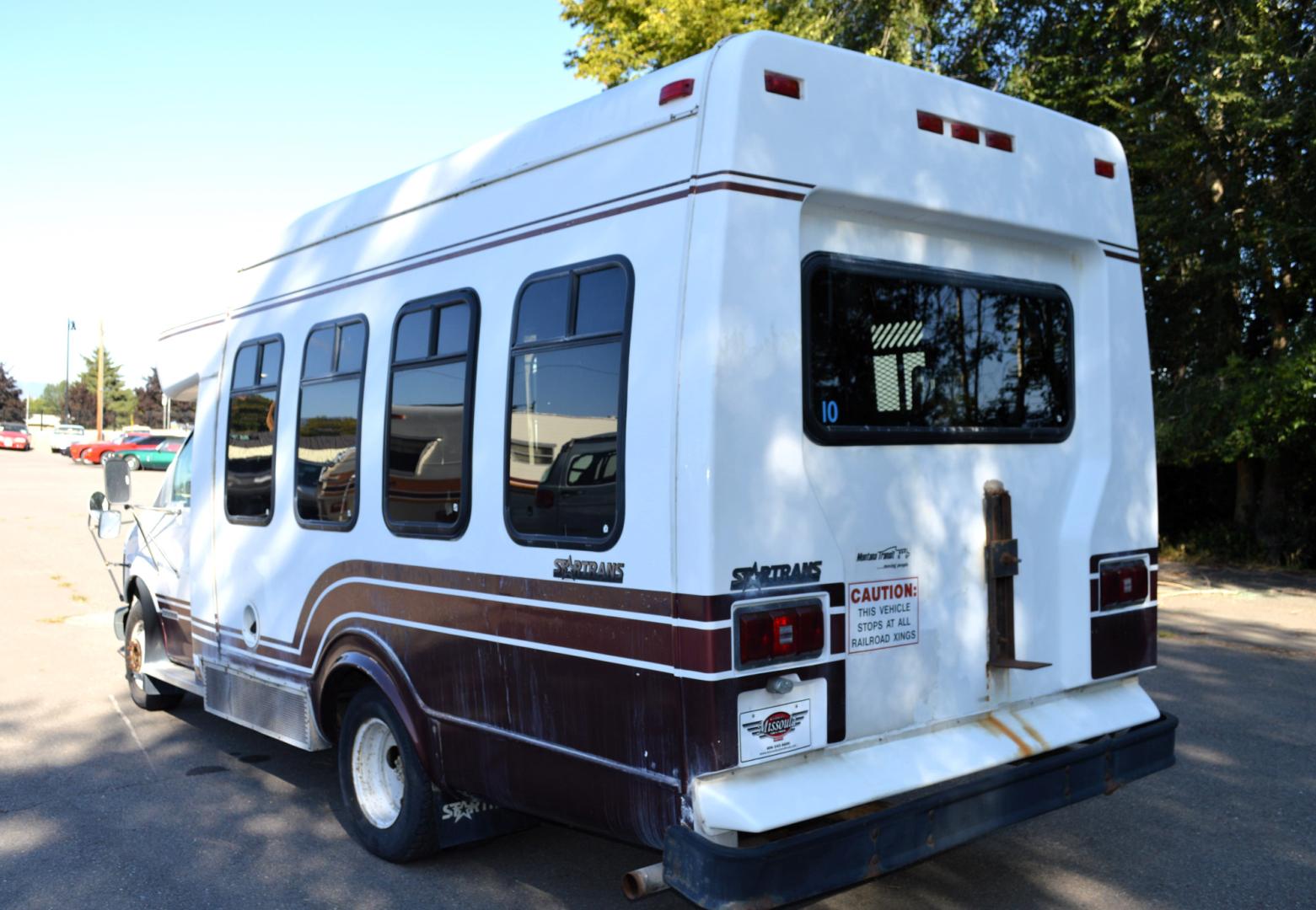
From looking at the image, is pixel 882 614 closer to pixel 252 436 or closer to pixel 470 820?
pixel 470 820

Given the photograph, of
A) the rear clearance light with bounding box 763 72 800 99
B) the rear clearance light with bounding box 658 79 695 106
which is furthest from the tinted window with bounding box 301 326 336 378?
the rear clearance light with bounding box 763 72 800 99

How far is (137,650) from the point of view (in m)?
7.71

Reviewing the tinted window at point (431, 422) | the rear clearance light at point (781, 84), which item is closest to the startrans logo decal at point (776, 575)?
the tinted window at point (431, 422)

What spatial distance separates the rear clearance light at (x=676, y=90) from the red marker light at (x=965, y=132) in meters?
1.13

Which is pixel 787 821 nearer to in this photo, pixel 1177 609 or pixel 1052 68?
pixel 1177 609

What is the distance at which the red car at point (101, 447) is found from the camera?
1563 inches

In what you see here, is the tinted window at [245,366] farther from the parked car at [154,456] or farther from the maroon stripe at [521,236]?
the parked car at [154,456]

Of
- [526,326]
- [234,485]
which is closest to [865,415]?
[526,326]

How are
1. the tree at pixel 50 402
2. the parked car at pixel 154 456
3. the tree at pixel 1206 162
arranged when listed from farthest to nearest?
the tree at pixel 50 402, the parked car at pixel 154 456, the tree at pixel 1206 162

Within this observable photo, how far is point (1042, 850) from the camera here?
5.02m

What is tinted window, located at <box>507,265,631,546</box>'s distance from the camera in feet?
12.6

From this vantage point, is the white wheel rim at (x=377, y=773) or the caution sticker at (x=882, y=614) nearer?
the caution sticker at (x=882, y=614)

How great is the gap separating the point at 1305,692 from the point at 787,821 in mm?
5907

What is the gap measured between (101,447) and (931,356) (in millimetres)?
43286
